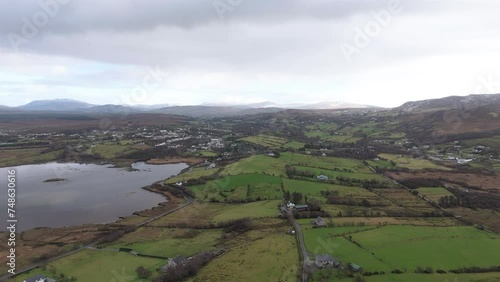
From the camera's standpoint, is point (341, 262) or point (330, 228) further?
point (330, 228)

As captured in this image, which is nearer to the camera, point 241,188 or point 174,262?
point 174,262

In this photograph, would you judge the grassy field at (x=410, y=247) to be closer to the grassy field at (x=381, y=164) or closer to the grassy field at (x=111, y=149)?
the grassy field at (x=381, y=164)

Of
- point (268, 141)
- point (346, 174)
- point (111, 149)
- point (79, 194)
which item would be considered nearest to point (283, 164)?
point (346, 174)

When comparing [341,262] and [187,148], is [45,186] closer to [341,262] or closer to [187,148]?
[187,148]

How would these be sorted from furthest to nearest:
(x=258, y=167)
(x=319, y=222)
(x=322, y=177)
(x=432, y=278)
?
(x=258, y=167) → (x=322, y=177) → (x=319, y=222) → (x=432, y=278)

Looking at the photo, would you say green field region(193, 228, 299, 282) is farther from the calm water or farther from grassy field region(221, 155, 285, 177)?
grassy field region(221, 155, 285, 177)

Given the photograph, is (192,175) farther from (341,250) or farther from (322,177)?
(341,250)

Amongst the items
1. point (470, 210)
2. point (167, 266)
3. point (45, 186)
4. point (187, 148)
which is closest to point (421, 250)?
point (470, 210)
